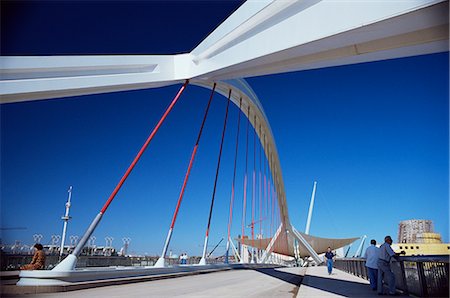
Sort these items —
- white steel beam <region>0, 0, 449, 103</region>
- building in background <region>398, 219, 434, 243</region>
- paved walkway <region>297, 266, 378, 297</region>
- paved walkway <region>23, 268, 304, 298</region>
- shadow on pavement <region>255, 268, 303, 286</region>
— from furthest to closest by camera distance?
building in background <region>398, 219, 434, 243</region> → shadow on pavement <region>255, 268, 303, 286</region> → paved walkway <region>297, 266, 378, 297</region> → paved walkway <region>23, 268, 304, 298</region> → white steel beam <region>0, 0, 449, 103</region>

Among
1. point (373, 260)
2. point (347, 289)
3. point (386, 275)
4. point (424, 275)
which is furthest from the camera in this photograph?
point (347, 289)

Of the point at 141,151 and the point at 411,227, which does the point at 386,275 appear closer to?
the point at 141,151

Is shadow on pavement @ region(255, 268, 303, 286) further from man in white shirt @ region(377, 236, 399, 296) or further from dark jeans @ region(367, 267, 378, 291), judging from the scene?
man in white shirt @ region(377, 236, 399, 296)

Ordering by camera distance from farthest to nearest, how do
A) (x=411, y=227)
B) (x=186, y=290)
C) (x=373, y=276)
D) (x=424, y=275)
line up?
(x=411, y=227)
(x=373, y=276)
(x=186, y=290)
(x=424, y=275)

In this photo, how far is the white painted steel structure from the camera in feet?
16.9

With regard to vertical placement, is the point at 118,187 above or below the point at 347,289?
above

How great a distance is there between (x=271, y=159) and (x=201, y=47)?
24.4 meters

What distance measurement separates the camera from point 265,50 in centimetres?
668

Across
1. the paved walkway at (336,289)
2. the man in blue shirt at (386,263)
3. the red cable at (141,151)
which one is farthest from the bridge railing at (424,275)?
the red cable at (141,151)

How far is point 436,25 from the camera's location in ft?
16.9

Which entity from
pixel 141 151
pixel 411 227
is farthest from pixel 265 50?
pixel 411 227

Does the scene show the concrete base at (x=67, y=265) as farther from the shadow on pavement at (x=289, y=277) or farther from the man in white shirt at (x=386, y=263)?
the shadow on pavement at (x=289, y=277)

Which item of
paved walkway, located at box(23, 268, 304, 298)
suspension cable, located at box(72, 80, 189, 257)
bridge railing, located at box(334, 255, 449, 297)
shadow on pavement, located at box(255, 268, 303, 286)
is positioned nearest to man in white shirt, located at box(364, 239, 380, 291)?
bridge railing, located at box(334, 255, 449, 297)

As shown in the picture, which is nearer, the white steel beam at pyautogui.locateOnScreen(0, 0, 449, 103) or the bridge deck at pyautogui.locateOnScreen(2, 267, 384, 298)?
the white steel beam at pyautogui.locateOnScreen(0, 0, 449, 103)
